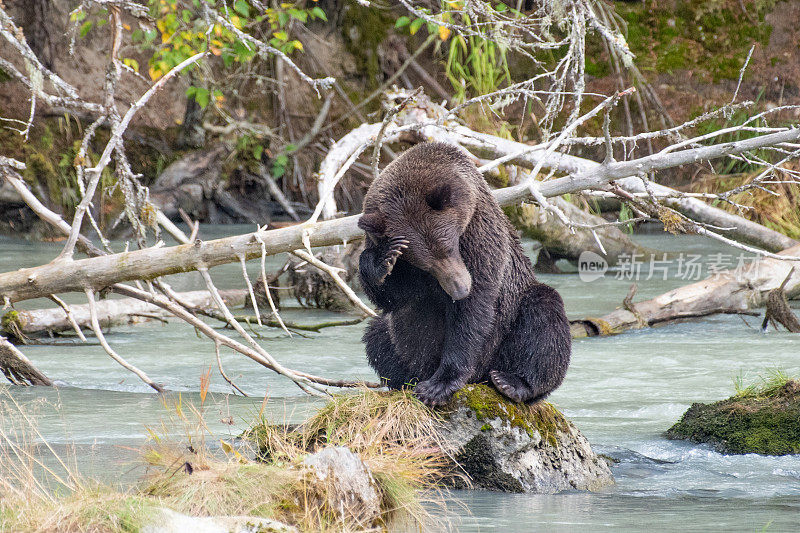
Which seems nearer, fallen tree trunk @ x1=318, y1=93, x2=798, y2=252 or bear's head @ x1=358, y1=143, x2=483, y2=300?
bear's head @ x1=358, y1=143, x2=483, y2=300

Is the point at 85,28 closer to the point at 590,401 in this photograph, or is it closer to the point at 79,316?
the point at 79,316

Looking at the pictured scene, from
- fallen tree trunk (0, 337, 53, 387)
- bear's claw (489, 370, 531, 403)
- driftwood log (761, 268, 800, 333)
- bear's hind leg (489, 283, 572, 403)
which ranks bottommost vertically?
fallen tree trunk (0, 337, 53, 387)

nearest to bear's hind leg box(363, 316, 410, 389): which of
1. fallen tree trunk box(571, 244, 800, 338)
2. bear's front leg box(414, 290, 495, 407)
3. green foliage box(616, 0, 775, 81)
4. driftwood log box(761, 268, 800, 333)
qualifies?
bear's front leg box(414, 290, 495, 407)

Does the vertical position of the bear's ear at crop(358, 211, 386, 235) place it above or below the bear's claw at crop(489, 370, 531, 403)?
above

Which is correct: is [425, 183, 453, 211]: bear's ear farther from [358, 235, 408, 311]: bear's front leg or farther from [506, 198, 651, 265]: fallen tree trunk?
[506, 198, 651, 265]: fallen tree trunk

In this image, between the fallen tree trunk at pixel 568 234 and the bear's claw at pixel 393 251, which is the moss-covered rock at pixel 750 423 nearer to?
the bear's claw at pixel 393 251

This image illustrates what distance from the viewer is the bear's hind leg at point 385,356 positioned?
4.29 metres

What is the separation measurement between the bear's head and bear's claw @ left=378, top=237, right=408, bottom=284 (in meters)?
0.05

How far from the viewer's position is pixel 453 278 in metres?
3.58

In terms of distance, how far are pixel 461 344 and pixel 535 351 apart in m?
0.36

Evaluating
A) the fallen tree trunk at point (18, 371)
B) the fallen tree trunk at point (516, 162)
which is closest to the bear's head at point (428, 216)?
the fallen tree trunk at point (18, 371)

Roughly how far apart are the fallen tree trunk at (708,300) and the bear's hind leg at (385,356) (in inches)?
139

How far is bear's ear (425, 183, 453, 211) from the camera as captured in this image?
3633 mm

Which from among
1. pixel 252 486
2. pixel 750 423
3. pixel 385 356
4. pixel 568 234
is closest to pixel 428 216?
pixel 385 356
